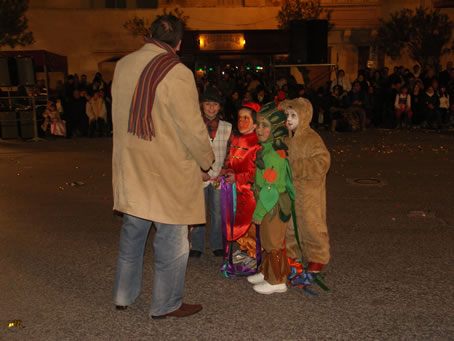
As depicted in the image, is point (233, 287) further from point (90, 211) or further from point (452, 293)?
point (90, 211)

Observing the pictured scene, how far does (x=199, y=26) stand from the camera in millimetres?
26359

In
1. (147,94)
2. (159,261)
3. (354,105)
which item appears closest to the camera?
(147,94)

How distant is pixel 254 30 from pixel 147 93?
23551 mm

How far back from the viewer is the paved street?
391 centimetres

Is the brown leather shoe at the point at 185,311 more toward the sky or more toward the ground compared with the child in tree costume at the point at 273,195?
more toward the ground

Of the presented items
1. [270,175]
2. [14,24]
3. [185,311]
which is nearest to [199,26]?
[14,24]

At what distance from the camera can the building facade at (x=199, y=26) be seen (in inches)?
1016

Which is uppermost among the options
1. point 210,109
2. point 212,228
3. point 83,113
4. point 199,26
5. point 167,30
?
point 199,26

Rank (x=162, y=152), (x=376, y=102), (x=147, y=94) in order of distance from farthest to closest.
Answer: (x=376, y=102) < (x=162, y=152) < (x=147, y=94)

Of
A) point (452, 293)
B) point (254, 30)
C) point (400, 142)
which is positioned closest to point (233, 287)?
point (452, 293)

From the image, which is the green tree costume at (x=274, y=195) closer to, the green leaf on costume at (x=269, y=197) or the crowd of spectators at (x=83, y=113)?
the green leaf on costume at (x=269, y=197)

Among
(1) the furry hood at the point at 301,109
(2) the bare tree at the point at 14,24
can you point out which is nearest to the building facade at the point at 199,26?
(2) the bare tree at the point at 14,24

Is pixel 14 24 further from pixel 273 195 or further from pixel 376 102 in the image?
pixel 273 195

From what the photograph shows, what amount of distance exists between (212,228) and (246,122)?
1.28 m
